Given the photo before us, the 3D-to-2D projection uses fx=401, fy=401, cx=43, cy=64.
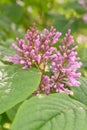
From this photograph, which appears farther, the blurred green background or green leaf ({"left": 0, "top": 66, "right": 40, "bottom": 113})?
the blurred green background

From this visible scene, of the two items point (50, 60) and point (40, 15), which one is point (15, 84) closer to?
point (50, 60)

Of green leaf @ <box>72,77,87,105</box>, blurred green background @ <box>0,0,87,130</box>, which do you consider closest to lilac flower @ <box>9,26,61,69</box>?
green leaf @ <box>72,77,87,105</box>

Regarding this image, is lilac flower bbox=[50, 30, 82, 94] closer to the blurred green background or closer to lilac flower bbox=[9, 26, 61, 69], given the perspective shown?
lilac flower bbox=[9, 26, 61, 69]

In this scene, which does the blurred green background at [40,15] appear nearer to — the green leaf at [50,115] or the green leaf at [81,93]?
the green leaf at [81,93]

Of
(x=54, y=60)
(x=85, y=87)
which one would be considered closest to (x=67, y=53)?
(x=54, y=60)

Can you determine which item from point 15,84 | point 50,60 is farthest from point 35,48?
point 15,84
